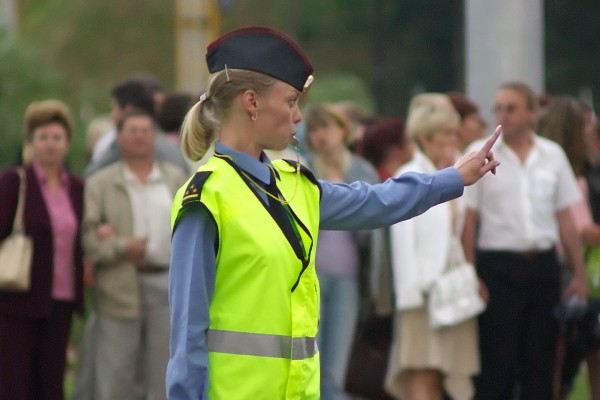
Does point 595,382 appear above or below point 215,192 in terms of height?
below

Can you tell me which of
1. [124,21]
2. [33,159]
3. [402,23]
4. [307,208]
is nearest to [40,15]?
[124,21]

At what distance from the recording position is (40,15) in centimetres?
5650

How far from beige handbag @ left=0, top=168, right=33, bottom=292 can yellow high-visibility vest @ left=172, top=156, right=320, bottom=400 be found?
441 centimetres

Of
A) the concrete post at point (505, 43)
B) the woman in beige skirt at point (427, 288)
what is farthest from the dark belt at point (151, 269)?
the concrete post at point (505, 43)

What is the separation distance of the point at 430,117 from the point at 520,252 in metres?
0.97

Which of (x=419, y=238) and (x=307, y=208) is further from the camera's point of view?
(x=419, y=238)

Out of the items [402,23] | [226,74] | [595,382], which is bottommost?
[595,382]

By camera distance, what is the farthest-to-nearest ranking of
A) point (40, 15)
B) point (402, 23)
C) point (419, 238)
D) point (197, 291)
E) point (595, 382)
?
point (40, 15), point (402, 23), point (595, 382), point (419, 238), point (197, 291)

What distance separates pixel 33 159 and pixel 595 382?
12.5 ft

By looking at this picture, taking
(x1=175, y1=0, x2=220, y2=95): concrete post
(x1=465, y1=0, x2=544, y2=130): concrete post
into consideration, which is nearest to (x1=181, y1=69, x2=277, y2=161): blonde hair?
(x1=465, y1=0, x2=544, y2=130): concrete post

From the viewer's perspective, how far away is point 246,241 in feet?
15.1

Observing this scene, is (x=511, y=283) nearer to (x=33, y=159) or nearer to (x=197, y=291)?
(x=33, y=159)

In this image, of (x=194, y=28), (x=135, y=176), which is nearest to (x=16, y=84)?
(x=194, y=28)

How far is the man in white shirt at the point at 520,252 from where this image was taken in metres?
9.20
